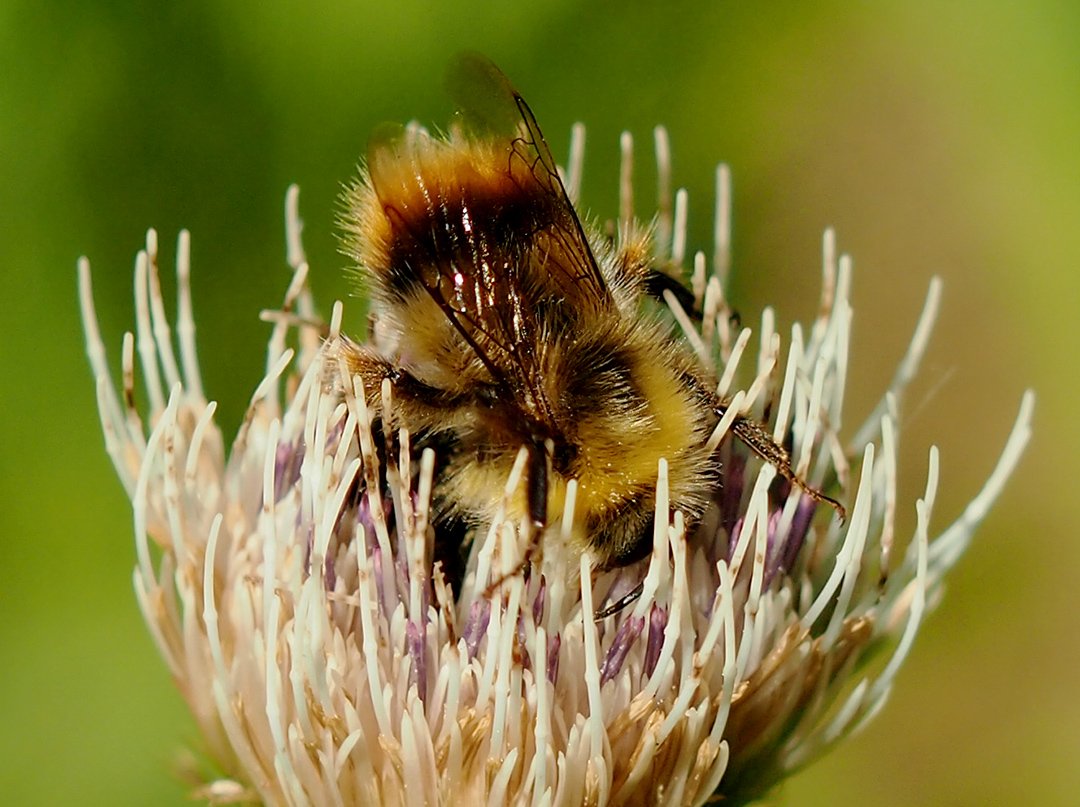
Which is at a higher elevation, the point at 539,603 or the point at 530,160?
the point at 530,160

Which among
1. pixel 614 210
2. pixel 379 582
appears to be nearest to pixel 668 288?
pixel 379 582

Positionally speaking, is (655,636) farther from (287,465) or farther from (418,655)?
(287,465)

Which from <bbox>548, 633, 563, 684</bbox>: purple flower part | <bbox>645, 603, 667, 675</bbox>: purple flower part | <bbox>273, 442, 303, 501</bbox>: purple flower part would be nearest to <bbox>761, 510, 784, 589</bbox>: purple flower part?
<bbox>645, 603, 667, 675</bbox>: purple flower part

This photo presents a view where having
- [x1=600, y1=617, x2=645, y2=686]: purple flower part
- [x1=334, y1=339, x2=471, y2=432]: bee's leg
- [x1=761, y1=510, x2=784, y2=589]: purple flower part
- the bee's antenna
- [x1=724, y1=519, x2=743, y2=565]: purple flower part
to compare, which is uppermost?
[x1=334, y1=339, x2=471, y2=432]: bee's leg

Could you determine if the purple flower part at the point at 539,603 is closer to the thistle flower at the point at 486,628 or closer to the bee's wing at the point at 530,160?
the thistle flower at the point at 486,628

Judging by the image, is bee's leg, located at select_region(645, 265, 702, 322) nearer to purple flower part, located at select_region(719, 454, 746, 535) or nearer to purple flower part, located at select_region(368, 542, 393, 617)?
purple flower part, located at select_region(719, 454, 746, 535)
